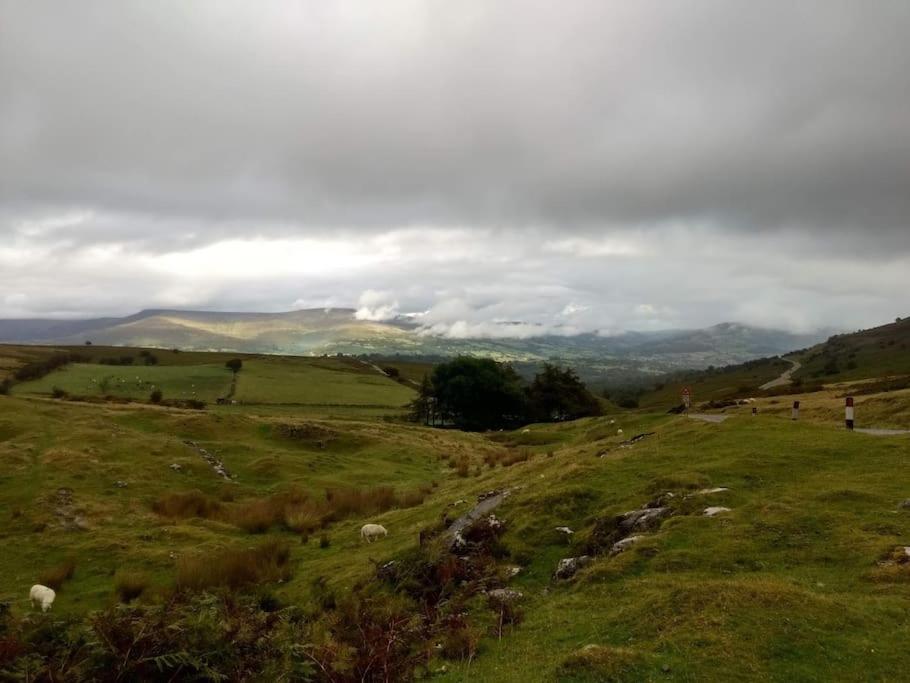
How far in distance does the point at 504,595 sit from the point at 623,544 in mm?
2941

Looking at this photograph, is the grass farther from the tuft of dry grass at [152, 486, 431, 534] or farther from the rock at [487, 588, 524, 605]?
the rock at [487, 588, 524, 605]

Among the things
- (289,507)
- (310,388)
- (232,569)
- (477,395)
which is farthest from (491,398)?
(232,569)

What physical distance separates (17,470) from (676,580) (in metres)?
33.6

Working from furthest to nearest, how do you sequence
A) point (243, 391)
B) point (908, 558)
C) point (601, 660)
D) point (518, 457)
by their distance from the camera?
1. point (243, 391)
2. point (518, 457)
3. point (908, 558)
4. point (601, 660)

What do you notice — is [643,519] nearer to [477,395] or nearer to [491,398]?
[477,395]

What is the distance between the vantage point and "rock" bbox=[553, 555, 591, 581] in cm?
1233

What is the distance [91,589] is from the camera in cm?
1777

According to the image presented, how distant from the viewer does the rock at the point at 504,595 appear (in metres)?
11.7

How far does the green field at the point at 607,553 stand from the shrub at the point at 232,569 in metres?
0.65

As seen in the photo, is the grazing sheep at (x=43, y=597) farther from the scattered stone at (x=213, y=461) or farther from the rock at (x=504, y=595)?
the scattered stone at (x=213, y=461)

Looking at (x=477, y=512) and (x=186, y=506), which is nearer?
(x=477, y=512)

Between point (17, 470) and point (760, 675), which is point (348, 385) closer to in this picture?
point (17, 470)

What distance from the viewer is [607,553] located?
12.6 m

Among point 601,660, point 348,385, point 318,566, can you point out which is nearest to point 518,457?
point 318,566
